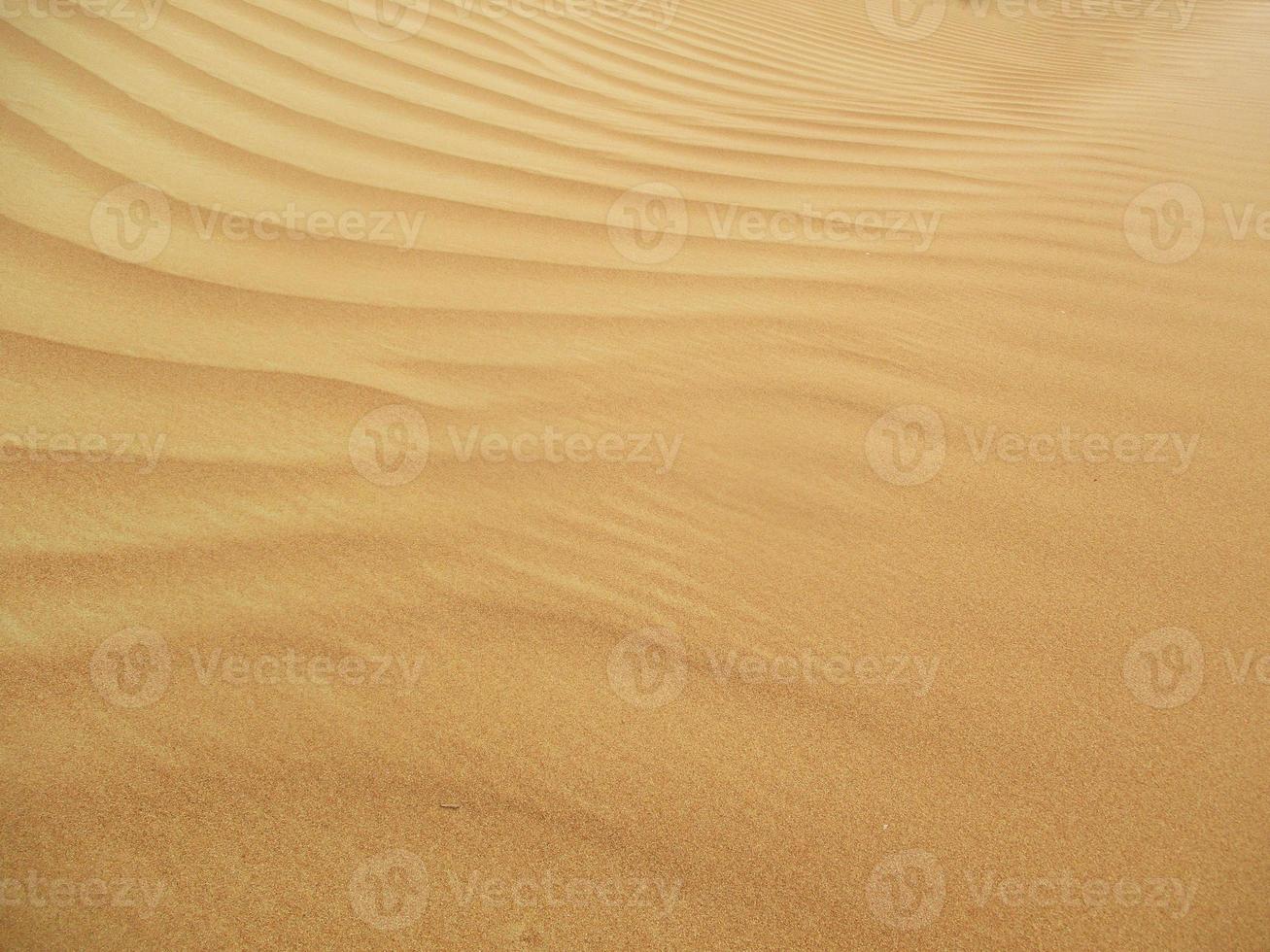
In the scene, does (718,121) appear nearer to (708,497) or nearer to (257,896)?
(708,497)

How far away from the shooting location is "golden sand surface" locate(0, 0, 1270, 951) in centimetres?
85

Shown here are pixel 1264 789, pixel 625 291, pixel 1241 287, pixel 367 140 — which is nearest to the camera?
pixel 1264 789

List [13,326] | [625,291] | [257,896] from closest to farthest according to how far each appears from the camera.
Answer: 1. [257,896]
2. [13,326]
3. [625,291]

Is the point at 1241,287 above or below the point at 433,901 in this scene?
above

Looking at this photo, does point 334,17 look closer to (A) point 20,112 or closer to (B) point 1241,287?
(A) point 20,112

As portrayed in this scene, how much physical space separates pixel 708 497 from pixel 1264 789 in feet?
2.46

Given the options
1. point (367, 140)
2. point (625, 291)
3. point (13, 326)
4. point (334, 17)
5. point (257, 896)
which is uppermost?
point (334, 17)

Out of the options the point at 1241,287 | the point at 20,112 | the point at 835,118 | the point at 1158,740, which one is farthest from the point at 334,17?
the point at 1158,740

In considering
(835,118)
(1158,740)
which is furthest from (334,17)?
(1158,740)

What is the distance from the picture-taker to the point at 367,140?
223 centimetres

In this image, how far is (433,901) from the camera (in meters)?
0.83

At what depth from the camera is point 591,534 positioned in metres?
1.25

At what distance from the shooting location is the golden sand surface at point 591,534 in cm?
85

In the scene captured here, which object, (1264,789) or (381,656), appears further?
(381,656)
